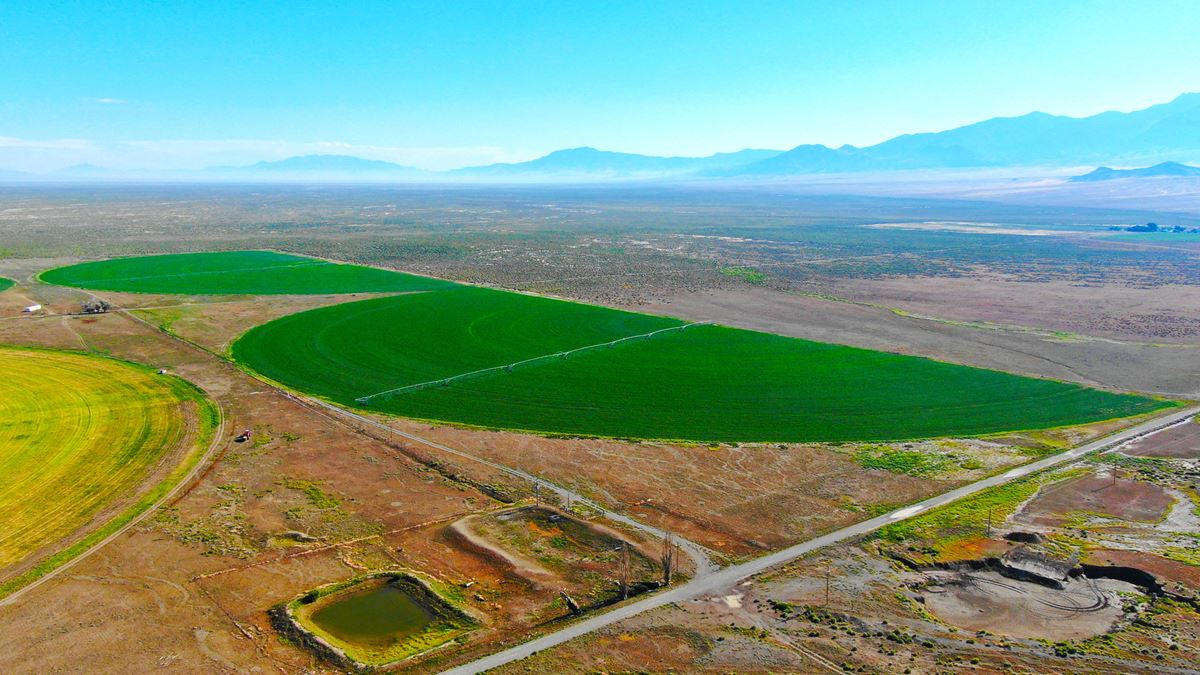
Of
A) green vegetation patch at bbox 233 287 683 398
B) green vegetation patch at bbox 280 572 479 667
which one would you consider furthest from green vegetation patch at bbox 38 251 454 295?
green vegetation patch at bbox 280 572 479 667

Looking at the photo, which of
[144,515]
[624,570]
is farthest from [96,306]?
[624,570]

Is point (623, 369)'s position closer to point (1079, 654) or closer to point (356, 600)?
point (356, 600)

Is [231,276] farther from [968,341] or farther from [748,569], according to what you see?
[968,341]

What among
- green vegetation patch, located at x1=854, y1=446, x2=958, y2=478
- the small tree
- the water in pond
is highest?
the small tree

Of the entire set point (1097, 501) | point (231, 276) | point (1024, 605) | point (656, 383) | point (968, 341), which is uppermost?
point (231, 276)

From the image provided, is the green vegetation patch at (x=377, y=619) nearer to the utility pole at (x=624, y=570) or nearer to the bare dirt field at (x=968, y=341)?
the utility pole at (x=624, y=570)

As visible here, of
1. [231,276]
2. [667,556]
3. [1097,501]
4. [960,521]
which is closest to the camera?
[667,556]

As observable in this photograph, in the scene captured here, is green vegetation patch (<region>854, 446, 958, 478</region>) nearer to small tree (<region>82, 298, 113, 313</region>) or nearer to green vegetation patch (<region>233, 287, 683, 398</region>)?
green vegetation patch (<region>233, 287, 683, 398</region>)
